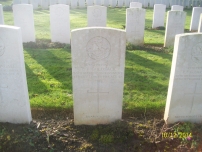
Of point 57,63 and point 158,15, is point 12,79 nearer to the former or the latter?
point 57,63

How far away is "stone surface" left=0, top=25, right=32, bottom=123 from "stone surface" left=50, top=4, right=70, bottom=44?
19.3 feet

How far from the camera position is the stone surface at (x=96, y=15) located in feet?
31.7

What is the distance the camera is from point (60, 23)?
9664 millimetres

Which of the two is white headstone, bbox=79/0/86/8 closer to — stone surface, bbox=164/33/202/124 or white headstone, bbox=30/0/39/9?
white headstone, bbox=30/0/39/9

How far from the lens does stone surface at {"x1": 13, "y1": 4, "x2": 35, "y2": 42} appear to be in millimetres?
9367

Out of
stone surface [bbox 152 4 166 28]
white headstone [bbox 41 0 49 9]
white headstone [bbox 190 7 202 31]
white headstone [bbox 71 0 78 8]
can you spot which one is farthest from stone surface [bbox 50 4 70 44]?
white headstone [bbox 71 0 78 8]

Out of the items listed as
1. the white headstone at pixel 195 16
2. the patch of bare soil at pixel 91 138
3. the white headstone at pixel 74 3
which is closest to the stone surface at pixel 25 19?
the patch of bare soil at pixel 91 138

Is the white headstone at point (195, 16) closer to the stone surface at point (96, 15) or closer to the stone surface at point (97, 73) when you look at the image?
the stone surface at point (96, 15)

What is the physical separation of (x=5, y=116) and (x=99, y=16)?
21.2ft

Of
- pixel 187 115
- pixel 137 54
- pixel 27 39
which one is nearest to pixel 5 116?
pixel 187 115

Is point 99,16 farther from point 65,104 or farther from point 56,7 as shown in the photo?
point 65,104

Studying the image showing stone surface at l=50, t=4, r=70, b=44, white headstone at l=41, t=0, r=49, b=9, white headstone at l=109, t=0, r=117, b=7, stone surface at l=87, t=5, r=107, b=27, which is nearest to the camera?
stone surface at l=50, t=4, r=70, b=44

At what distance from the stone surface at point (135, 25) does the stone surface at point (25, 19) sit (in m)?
3.92

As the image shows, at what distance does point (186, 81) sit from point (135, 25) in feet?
19.0
